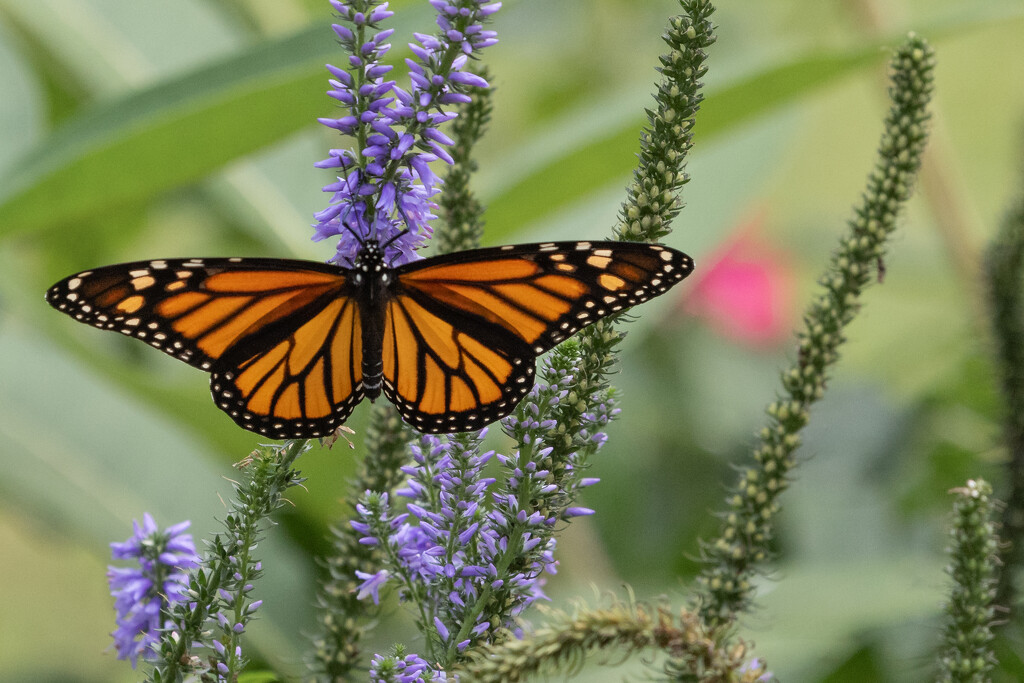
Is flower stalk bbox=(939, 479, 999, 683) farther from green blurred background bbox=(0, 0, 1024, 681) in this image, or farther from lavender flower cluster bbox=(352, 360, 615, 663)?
lavender flower cluster bbox=(352, 360, 615, 663)

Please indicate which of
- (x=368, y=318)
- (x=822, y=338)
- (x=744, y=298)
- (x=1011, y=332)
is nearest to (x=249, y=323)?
Result: (x=368, y=318)

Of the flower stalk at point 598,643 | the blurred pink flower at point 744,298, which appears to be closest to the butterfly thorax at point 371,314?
the flower stalk at point 598,643

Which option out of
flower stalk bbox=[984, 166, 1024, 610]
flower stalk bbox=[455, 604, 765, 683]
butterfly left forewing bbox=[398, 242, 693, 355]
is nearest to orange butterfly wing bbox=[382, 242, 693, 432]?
butterfly left forewing bbox=[398, 242, 693, 355]

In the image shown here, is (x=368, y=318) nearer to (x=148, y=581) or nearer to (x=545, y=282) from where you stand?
(x=545, y=282)

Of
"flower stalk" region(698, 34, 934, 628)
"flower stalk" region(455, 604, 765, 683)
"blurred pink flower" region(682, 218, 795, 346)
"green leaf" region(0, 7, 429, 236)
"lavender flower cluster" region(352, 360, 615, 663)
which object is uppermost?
"blurred pink flower" region(682, 218, 795, 346)

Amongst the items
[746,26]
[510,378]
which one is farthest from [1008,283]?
[746,26]

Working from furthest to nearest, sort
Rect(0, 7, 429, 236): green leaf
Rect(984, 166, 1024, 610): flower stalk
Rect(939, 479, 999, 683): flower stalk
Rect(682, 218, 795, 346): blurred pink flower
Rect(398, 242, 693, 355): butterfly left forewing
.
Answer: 1. Rect(682, 218, 795, 346): blurred pink flower
2. Rect(0, 7, 429, 236): green leaf
3. Rect(984, 166, 1024, 610): flower stalk
4. Rect(398, 242, 693, 355): butterfly left forewing
5. Rect(939, 479, 999, 683): flower stalk

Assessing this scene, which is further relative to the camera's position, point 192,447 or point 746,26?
point 746,26

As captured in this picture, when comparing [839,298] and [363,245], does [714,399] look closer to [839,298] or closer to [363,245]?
[839,298]
